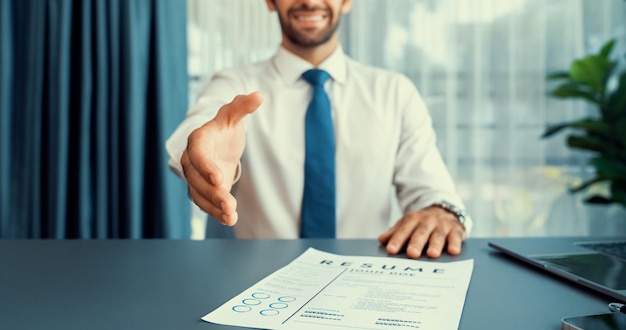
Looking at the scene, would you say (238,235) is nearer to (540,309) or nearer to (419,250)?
(419,250)

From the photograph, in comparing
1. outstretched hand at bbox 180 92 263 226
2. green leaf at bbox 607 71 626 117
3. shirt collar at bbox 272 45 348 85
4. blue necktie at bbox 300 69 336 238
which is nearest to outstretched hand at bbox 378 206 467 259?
outstretched hand at bbox 180 92 263 226

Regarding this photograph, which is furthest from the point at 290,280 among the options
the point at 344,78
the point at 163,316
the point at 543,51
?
the point at 543,51

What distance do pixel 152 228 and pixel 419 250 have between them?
1.86 metres

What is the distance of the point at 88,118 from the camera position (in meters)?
2.41

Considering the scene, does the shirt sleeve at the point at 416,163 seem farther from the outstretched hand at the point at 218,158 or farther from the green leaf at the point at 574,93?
the green leaf at the point at 574,93

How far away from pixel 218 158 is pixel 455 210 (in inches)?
19.7

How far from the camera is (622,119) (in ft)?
7.37

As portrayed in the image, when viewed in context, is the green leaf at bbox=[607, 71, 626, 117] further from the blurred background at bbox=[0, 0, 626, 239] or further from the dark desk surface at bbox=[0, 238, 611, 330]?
the dark desk surface at bbox=[0, 238, 611, 330]

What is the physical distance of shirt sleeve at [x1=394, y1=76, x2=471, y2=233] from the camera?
1389mm

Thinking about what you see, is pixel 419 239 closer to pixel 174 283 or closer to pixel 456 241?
pixel 456 241

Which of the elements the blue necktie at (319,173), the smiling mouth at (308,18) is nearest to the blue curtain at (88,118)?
the smiling mouth at (308,18)

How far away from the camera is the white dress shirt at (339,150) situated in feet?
4.91

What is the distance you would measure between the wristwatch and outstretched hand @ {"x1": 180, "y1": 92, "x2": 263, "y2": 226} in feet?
1.48

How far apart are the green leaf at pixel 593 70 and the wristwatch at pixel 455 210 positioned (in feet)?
4.68
